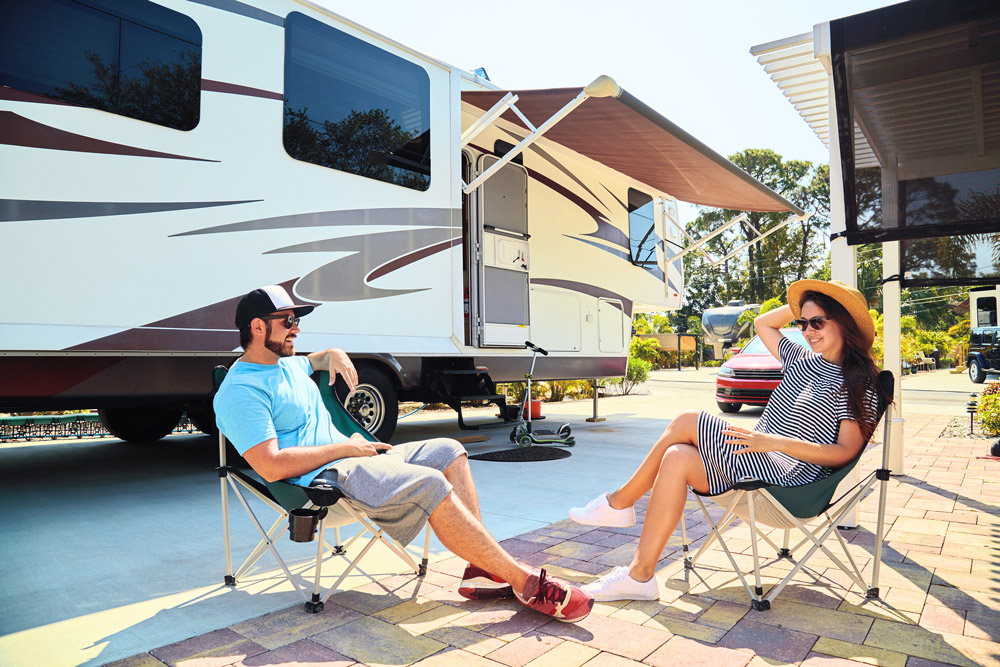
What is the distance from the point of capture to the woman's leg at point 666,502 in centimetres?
225

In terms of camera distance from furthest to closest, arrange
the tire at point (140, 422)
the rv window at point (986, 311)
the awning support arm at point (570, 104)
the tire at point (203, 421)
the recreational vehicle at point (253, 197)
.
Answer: the rv window at point (986, 311) < the tire at point (140, 422) < the tire at point (203, 421) < the awning support arm at point (570, 104) < the recreational vehicle at point (253, 197)

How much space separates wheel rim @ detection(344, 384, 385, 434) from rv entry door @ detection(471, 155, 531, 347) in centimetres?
110

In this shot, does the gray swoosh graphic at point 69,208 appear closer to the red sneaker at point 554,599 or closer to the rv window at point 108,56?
the rv window at point 108,56

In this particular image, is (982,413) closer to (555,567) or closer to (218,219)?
(555,567)

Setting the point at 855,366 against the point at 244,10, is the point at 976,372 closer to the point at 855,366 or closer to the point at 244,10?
the point at 855,366

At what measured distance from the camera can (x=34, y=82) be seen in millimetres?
3227

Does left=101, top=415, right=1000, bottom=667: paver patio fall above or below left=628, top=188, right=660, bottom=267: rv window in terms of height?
below

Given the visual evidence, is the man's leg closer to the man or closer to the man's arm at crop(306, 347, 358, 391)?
the man

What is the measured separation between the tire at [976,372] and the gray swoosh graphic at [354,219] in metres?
15.4

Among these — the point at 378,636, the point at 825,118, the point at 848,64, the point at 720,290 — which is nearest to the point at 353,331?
the point at 378,636

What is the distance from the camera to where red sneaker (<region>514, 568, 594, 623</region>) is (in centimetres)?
205

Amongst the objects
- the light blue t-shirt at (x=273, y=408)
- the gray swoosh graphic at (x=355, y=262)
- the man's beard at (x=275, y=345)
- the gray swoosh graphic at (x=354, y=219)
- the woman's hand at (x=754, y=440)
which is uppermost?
the gray swoosh graphic at (x=354, y=219)

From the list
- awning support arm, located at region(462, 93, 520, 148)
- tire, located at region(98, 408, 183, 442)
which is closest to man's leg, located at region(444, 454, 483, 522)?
awning support arm, located at region(462, 93, 520, 148)

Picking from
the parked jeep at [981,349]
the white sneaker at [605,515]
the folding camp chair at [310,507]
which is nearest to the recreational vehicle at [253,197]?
the folding camp chair at [310,507]
